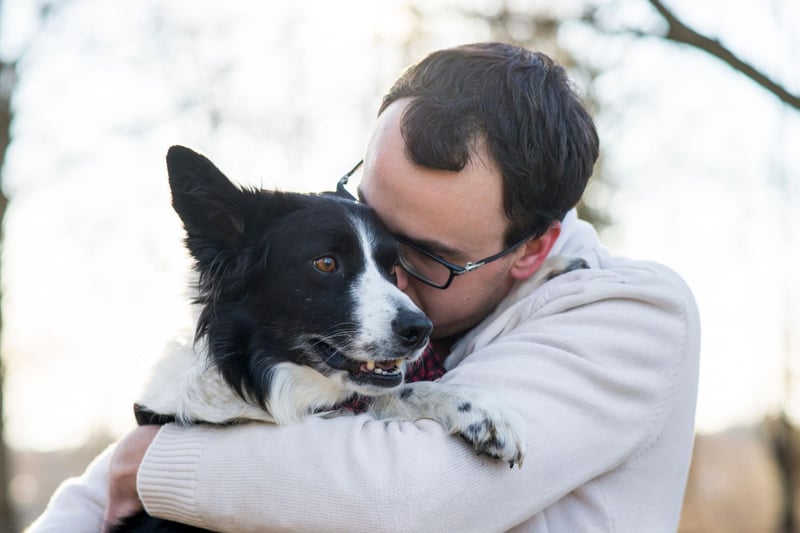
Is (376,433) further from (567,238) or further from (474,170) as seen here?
(567,238)

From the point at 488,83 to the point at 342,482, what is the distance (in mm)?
1446

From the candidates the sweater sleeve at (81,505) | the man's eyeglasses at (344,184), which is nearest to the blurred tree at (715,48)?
the man's eyeglasses at (344,184)

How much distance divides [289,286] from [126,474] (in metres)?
0.78

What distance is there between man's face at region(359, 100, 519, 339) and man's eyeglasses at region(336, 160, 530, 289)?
2 centimetres

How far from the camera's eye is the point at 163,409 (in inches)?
118

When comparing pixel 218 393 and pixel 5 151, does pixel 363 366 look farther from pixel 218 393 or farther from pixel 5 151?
pixel 5 151

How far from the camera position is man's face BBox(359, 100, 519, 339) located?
3084mm

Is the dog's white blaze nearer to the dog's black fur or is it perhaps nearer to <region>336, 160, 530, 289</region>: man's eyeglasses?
the dog's black fur

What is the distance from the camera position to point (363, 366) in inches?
122

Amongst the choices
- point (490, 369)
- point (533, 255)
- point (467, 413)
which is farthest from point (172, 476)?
point (533, 255)

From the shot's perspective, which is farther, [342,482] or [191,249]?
[191,249]

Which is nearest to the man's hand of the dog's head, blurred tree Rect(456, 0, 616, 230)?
the dog's head

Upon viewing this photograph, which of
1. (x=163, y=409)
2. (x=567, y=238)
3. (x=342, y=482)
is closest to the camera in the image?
(x=342, y=482)

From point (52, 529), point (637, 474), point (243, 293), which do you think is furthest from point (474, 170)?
point (52, 529)
